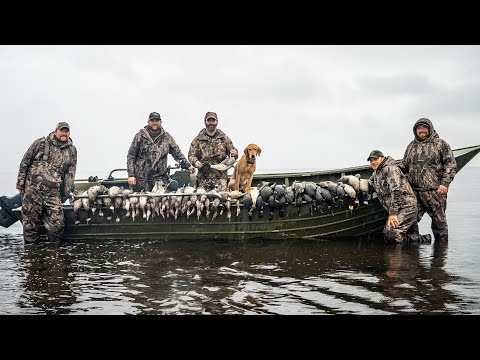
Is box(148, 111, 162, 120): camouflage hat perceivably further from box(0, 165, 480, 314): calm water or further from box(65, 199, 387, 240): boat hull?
box(0, 165, 480, 314): calm water

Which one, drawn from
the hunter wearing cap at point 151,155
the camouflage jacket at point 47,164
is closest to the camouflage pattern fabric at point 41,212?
the camouflage jacket at point 47,164

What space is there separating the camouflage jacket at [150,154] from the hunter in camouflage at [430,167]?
541 centimetres

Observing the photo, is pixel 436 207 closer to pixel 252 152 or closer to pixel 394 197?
pixel 394 197

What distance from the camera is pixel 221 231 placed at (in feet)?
39.5

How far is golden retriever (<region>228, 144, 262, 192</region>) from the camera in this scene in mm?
12414

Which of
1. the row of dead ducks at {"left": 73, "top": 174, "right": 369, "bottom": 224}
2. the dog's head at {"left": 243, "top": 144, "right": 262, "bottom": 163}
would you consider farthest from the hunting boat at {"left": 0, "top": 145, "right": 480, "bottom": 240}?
the dog's head at {"left": 243, "top": 144, "right": 262, "bottom": 163}

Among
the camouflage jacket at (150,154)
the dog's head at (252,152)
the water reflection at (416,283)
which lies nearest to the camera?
the water reflection at (416,283)

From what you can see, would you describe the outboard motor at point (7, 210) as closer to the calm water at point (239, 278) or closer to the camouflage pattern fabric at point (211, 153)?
the calm water at point (239, 278)

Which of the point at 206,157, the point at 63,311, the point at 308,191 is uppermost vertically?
the point at 206,157

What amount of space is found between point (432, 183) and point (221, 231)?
4799mm

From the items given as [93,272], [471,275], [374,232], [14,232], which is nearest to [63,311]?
[93,272]

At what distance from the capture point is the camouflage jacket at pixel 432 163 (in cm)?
1139

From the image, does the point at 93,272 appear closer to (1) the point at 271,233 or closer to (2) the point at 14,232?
(1) the point at 271,233

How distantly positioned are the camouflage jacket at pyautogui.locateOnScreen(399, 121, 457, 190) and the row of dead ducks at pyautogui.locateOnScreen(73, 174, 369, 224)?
3.77ft
